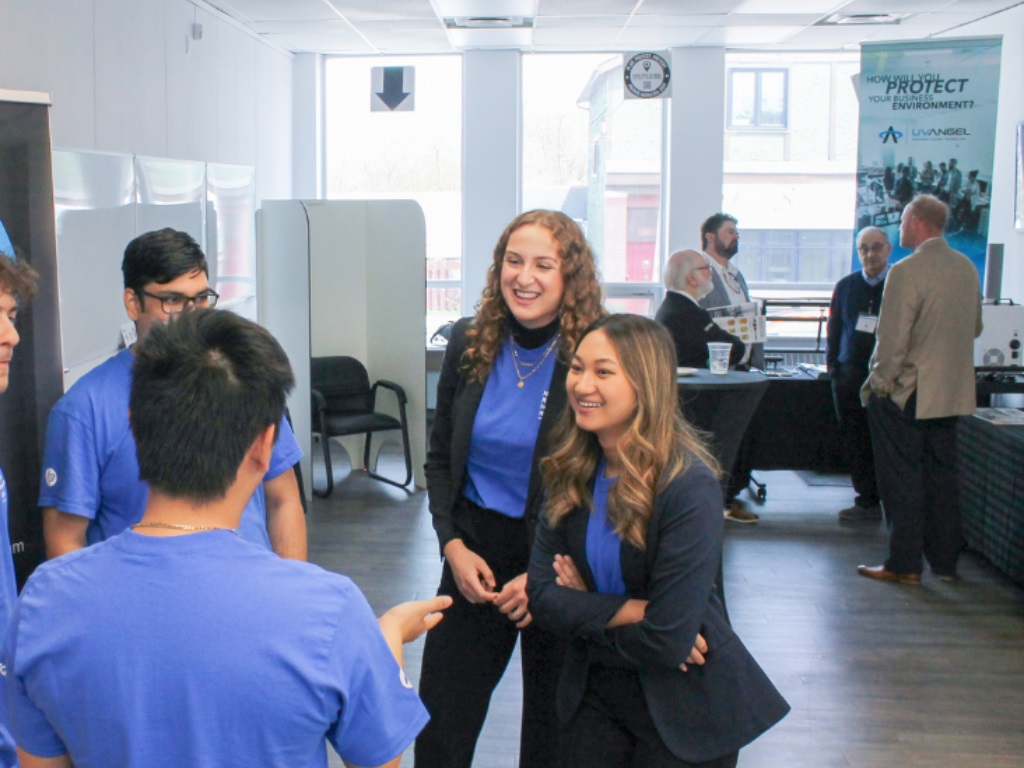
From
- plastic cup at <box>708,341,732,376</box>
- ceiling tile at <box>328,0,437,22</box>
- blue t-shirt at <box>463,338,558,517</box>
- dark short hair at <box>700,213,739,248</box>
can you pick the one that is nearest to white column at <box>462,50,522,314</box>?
Result: ceiling tile at <box>328,0,437,22</box>

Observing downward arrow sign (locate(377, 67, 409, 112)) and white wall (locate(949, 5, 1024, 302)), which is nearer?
white wall (locate(949, 5, 1024, 302))

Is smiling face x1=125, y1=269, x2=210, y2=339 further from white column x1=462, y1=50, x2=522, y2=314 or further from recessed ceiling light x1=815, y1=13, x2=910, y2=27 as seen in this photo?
white column x1=462, y1=50, x2=522, y2=314

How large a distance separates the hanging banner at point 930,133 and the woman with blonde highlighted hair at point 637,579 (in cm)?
540

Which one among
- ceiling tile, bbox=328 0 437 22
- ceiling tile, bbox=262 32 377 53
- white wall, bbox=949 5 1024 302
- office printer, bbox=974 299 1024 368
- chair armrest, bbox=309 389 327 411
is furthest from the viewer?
ceiling tile, bbox=262 32 377 53

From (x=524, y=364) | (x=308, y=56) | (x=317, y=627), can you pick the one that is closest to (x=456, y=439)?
(x=524, y=364)

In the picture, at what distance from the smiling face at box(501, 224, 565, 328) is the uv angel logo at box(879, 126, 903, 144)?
5498 mm

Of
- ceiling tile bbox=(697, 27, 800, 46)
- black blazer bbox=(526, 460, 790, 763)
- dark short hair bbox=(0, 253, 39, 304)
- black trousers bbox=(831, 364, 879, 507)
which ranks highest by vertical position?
ceiling tile bbox=(697, 27, 800, 46)

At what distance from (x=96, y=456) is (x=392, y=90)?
7184 mm

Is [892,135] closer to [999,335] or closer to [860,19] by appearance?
[860,19]

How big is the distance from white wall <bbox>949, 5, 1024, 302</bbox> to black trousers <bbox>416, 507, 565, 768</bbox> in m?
6.21

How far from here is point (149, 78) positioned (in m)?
5.58

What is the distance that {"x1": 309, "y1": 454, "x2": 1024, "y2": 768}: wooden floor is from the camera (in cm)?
320

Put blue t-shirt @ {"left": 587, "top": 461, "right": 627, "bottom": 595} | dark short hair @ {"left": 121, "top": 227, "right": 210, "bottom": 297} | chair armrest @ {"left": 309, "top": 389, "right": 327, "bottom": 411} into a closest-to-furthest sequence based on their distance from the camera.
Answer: blue t-shirt @ {"left": 587, "top": 461, "right": 627, "bottom": 595} < dark short hair @ {"left": 121, "top": 227, "right": 210, "bottom": 297} < chair armrest @ {"left": 309, "top": 389, "right": 327, "bottom": 411}

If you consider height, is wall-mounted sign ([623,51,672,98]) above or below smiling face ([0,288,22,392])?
above
